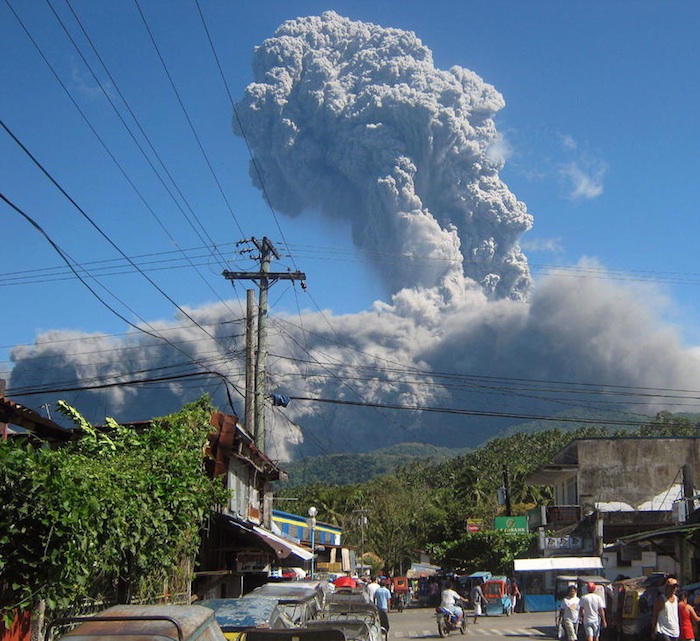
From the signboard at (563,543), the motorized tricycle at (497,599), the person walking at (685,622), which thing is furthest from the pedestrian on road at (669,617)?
the signboard at (563,543)

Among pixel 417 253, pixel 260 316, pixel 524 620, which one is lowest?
pixel 524 620

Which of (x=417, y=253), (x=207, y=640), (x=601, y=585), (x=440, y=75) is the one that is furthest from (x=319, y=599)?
(x=417, y=253)

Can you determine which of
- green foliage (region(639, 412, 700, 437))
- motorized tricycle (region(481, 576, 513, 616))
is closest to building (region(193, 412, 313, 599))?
motorized tricycle (region(481, 576, 513, 616))

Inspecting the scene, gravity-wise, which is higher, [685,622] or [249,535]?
[249,535]

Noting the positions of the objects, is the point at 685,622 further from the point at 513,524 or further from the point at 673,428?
the point at 673,428

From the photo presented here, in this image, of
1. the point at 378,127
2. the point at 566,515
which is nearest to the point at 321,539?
the point at 566,515

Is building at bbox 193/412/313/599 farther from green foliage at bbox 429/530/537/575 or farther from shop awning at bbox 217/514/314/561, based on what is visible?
green foliage at bbox 429/530/537/575

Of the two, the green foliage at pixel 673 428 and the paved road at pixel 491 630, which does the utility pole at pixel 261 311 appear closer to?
the paved road at pixel 491 630

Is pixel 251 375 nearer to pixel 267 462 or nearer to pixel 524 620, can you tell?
pixel 267 462
